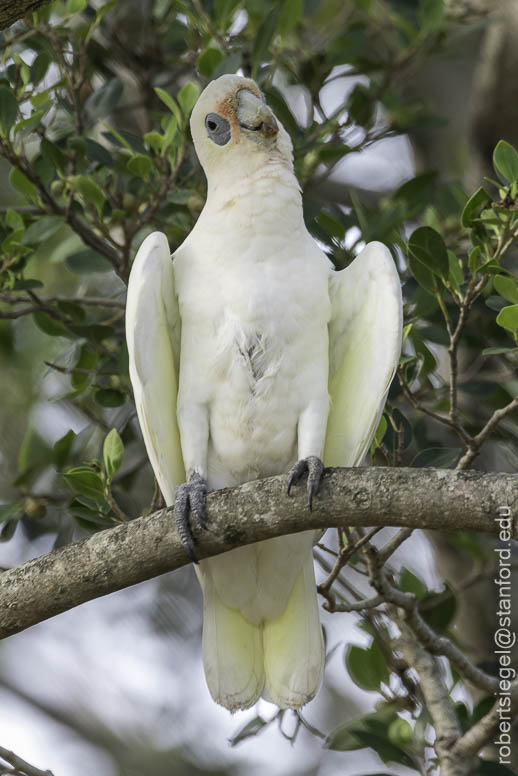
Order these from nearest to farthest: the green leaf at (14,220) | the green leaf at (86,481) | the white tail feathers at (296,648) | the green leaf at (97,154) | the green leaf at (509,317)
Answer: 1. the green leaf at (509,317)
2. the green leaf at (86,481)
3. the white tail feathers at (296,648)
4. the green leaf at (14,220)
5. the green leaf at (97,154)

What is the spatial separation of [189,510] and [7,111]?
3.94 ft

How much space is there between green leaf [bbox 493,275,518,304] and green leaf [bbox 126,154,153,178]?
99 cm

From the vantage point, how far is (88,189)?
2629 mm

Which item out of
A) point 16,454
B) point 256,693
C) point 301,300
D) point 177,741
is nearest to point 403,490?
point 301,300

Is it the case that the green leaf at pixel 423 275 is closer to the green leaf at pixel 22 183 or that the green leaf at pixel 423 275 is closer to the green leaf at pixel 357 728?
the green leaf at pixel 22 183

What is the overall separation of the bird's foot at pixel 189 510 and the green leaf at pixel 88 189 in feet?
2.84

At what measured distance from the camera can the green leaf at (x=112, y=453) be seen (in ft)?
8.13

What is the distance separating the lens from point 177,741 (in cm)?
464

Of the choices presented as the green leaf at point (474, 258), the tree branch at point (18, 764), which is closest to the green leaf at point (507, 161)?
the green leaf at point (474, 258)

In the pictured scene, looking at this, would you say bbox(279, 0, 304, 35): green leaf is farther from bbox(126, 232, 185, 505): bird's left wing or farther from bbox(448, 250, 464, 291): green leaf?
bbox(448, 250, 464, 291): green leaf

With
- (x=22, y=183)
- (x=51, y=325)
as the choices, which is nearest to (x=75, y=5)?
(x=22, y=183)

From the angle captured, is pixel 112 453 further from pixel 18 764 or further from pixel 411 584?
pixel 411 584

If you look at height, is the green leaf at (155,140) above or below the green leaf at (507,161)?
above

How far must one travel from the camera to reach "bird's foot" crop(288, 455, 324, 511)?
2.02 metres
